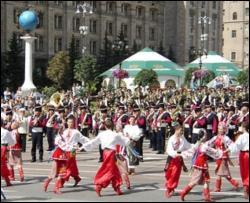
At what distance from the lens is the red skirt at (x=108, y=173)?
13.9 metres

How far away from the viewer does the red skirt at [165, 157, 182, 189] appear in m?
13.7

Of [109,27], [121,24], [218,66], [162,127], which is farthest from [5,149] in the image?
[121,24]

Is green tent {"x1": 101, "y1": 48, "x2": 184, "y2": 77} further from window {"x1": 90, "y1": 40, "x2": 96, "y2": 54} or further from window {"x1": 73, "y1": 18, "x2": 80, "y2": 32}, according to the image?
window {"x1": 90, "y1": 40, "x2": 96, "y2": 54}

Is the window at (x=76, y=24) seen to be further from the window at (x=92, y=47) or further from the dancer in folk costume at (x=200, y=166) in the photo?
the dancer in folk costume at (x=200, y=166)

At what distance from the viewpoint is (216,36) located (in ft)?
348

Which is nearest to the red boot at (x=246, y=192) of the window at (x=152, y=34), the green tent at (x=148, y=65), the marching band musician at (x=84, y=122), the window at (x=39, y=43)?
the marching band musician at (x=84, y=122)

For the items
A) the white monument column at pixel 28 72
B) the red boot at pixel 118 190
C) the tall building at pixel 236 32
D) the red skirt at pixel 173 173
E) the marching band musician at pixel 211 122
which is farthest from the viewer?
the tall building at pixel 236 32

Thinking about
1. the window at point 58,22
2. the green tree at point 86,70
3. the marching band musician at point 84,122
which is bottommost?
the marching band musician at point 84,122

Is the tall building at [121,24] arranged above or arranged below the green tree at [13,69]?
above

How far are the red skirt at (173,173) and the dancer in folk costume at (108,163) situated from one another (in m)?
1.12

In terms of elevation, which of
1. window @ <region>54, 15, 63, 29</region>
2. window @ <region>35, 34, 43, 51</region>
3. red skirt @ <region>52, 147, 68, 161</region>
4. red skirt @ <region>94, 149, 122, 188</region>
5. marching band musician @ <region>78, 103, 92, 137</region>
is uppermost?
window @ <region>54, 15, 63, 29</region>

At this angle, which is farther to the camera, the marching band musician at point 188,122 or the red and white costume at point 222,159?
the marching band musician at point 188,122

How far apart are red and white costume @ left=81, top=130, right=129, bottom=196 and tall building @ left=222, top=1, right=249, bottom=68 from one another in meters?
96.2

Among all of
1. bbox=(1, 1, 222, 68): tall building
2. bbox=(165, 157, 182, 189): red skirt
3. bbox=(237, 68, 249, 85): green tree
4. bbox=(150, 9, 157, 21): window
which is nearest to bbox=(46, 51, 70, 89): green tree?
bbox=(1, 1, 222, 68): tall building
